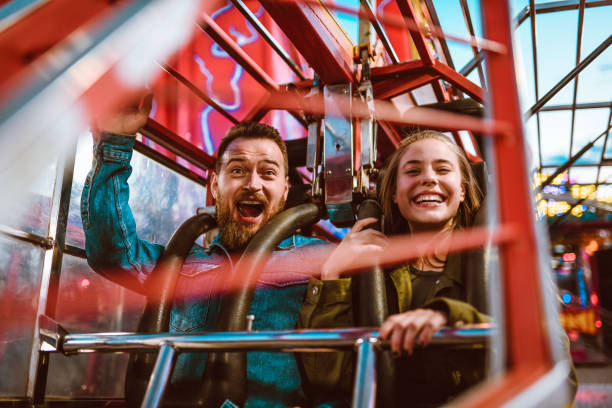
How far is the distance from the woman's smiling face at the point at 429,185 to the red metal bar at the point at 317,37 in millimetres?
554

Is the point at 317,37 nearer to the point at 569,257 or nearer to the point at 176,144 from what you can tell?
the point at 176,144

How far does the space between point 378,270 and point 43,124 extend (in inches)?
34.3

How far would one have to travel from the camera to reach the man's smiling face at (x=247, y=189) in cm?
161

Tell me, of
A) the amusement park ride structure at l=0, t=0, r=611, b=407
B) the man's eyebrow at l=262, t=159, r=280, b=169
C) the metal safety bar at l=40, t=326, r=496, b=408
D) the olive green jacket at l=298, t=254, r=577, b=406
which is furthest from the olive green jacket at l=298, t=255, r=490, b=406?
the man's eyebrow at l=262, t=159, r=280, b=169

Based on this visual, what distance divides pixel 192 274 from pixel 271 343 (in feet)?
2.75

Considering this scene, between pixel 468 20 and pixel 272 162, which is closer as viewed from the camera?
pixel 272 162

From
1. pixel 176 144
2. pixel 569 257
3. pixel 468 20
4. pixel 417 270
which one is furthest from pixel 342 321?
pixel 569 257

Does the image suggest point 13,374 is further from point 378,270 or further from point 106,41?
point 106,41

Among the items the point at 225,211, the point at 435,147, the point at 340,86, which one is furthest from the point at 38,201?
the point at 435,147

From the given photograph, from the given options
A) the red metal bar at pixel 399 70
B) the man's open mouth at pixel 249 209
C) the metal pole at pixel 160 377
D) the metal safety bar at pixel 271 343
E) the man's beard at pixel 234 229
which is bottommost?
the metal pole at pixel 160 377

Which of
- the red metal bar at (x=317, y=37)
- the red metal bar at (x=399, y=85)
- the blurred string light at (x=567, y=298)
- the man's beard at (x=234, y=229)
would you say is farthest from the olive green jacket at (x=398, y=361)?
the blurred string light at (x=567, y=298)

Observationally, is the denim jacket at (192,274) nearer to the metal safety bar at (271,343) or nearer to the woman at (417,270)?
the woman at (417,270)

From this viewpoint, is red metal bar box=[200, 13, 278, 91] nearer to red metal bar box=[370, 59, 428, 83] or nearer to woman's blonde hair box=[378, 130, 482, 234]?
red metal bar box=[370, 59, 428, 83]

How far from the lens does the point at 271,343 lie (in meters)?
0.79
